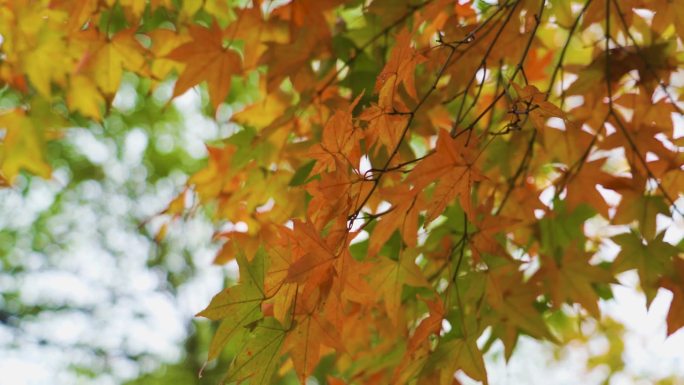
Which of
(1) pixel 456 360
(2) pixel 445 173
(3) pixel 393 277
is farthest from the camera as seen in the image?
(3) pixel 393 277

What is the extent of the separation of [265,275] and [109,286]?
15.2 ft

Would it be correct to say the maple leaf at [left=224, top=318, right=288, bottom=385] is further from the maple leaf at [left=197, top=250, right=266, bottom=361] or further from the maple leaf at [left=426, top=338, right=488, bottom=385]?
the maple leaf at [left=426, top=338, right=488, bottom=385]

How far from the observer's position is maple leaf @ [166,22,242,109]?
1.11 m

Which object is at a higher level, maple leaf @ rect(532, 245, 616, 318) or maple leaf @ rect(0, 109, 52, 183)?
maple leaf @ rect(0, 109, 52, 183)

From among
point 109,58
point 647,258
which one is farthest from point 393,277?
point 109,58

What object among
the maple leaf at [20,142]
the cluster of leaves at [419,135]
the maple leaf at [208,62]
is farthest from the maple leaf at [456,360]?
the maple leaf at [20,142]

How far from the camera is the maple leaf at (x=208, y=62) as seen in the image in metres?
1.11

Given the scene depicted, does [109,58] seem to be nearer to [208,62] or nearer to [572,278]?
[208,62]

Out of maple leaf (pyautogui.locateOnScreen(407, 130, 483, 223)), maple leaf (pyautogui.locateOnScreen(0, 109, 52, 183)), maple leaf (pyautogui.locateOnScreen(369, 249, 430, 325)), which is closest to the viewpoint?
maple leaf (pyautogui.locateOnScreen(407, 130, 483, 223))

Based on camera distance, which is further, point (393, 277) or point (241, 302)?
point (393, 277)

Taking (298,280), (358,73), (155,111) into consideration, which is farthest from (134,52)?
(155,111)

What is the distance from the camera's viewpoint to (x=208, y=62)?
44.7 inches

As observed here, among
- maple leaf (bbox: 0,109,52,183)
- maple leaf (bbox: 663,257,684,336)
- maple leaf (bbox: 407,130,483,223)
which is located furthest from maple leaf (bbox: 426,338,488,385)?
maple leaf (bbox: 0,109,52,183)

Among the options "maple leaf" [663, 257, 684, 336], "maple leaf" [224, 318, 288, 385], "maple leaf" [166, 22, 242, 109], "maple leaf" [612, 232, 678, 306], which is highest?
"maple leaf" [166, 22, 242, 109]
